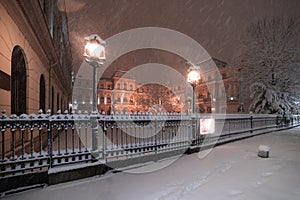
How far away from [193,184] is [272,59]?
794 inches

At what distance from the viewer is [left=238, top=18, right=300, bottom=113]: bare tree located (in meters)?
19.7

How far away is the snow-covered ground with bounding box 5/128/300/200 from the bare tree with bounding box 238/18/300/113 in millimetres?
17108

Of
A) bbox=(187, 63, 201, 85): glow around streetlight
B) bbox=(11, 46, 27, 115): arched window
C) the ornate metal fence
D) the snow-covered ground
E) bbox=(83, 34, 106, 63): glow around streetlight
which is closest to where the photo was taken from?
the snow-covered ground

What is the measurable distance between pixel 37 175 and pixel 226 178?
175 inches

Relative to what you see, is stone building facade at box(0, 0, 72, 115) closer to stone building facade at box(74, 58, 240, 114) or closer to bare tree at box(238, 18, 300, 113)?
stone building facade at box(74, 58, 240, 114)

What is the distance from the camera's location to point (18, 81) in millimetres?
7703

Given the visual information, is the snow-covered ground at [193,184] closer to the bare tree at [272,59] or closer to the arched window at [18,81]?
the arched window at [18,81]

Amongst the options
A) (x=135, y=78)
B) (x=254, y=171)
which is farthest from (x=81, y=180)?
(x=135, y=78)

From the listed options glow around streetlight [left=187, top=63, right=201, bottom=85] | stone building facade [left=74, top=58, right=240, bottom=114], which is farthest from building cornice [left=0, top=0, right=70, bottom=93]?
stone building facade [left=74, top=58, right=240, bottom=114]

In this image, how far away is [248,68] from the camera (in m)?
21.8

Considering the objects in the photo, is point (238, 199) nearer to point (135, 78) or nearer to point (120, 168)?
point (120, 168)

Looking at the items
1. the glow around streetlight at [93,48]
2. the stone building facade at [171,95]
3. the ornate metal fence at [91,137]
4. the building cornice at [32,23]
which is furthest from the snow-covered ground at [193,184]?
the stone building facade at [171,95]

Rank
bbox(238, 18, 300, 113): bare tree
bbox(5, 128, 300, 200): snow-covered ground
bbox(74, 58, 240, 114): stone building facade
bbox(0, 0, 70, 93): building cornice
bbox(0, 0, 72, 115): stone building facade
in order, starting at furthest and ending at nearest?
bbox(74, 58, 240, 114): stone building facade → bbox(238, 18, 300, 113): bare tree → bbox(0, 0, 70, 93): building cornice → bbox(0, 0, 72, 115): stone building facade → bbox(5, 128, 300, 200): snow-covered ground

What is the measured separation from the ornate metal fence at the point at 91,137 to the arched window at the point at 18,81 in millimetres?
959
